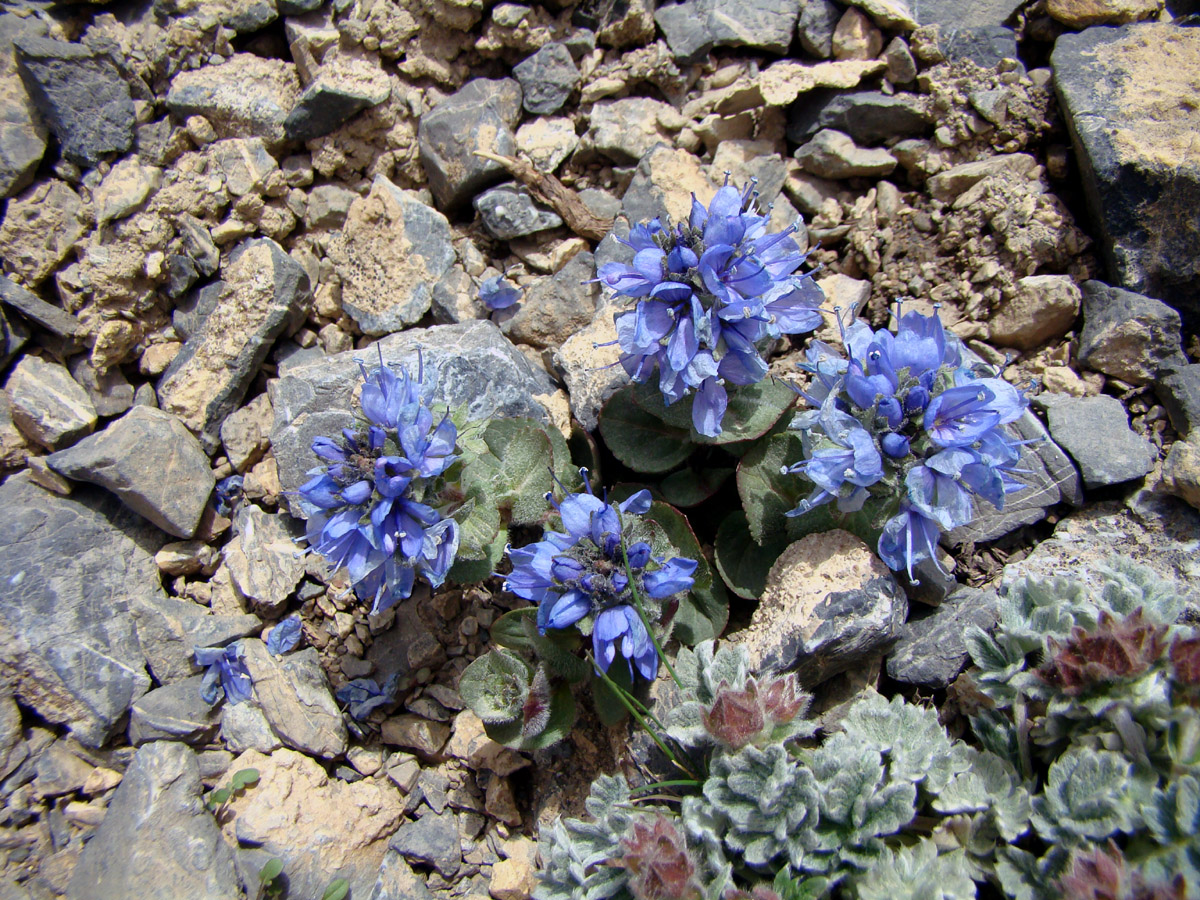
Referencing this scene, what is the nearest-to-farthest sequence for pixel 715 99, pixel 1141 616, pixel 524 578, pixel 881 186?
pixel 1141 616 → pixel 524 578 → pixel 881 186 → pixel 715 99

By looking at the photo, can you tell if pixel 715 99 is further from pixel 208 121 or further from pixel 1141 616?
pixel 1141 616

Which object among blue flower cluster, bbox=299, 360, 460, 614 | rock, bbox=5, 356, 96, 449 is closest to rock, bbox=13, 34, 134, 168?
rock, bbox=5, 356, 96, 449

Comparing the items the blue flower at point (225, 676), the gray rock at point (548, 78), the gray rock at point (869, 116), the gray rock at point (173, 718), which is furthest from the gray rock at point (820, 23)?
the gray rock at point (173, 718)

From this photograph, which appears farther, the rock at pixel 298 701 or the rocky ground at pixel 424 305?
the rock at pixel 298 701

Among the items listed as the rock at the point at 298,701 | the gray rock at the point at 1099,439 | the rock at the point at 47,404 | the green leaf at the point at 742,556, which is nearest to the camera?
the gray rock at the point at 1099,439

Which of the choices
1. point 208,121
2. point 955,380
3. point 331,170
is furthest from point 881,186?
point 208,121

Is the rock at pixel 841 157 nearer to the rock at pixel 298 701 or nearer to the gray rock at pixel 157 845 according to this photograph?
the rock at pixel 298 701

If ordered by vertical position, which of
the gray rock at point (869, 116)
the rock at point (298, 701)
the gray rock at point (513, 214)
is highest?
the gray rock at point (513, 214)
